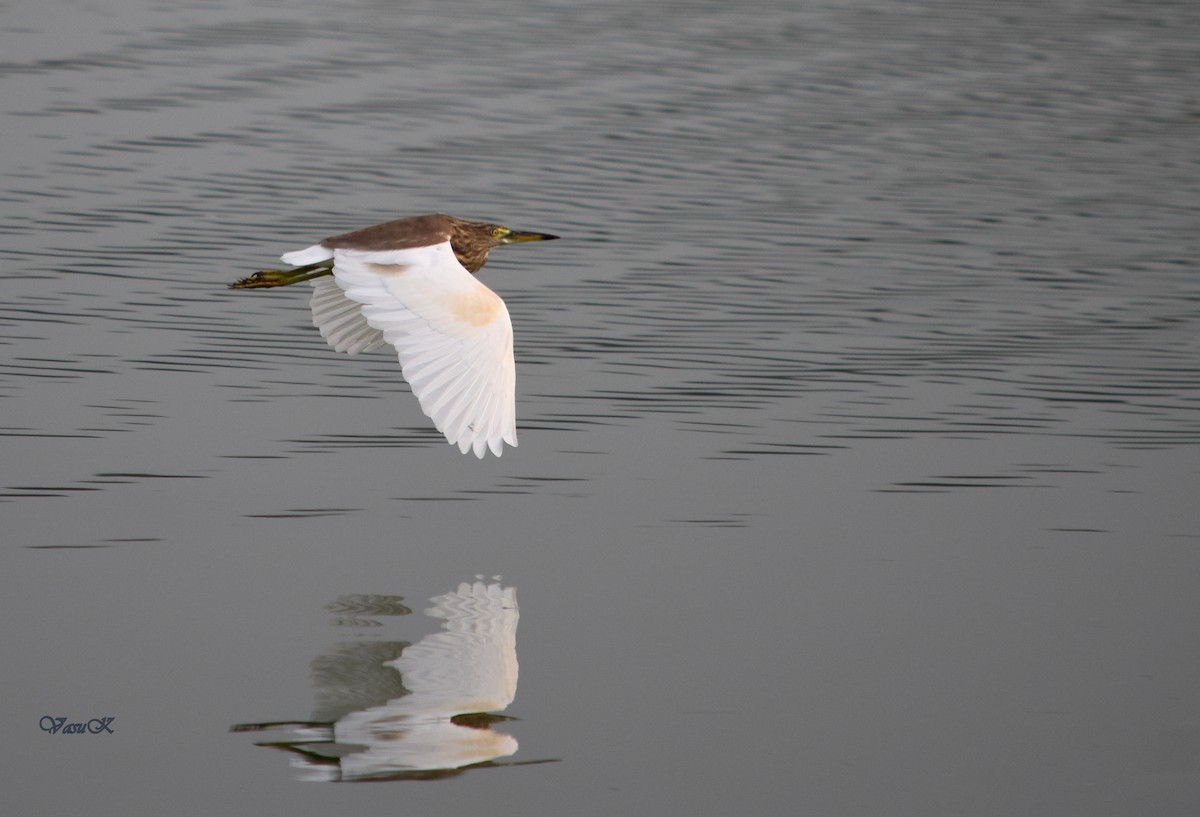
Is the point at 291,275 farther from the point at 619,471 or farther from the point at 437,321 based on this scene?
the point at 619,471

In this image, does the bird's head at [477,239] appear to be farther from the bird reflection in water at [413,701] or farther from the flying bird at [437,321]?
the bird reflection in water at [413,701]

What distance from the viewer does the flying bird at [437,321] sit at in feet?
20.4

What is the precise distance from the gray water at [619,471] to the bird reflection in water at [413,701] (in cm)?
2

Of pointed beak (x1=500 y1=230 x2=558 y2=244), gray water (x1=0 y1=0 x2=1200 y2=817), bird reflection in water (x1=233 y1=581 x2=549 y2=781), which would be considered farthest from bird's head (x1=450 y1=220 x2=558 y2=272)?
bird reflection in water (x1=233 y1=581 x2=549 y2=781)

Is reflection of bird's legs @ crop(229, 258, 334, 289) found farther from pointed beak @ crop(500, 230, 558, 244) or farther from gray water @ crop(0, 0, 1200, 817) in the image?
pointed beak @ crop(500, 230, 558, 244)

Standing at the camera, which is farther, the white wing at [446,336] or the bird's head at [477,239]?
the bird's head at [477,239]

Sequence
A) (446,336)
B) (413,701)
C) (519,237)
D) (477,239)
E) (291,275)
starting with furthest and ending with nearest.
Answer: (519,237) → (477,239) → (291,275) → (446,336) → (413,701)

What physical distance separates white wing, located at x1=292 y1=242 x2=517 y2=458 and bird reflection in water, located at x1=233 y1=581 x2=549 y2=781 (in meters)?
0.74

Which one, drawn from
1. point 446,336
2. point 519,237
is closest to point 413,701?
point 446,336

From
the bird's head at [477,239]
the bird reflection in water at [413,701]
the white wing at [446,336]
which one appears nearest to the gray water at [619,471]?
the bird reflection in water at [413,701]

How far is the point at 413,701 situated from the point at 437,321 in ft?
5.77

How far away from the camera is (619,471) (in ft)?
23.1

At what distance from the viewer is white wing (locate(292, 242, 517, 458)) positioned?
621 cm

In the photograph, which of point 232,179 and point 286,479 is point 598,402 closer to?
point 286,479
